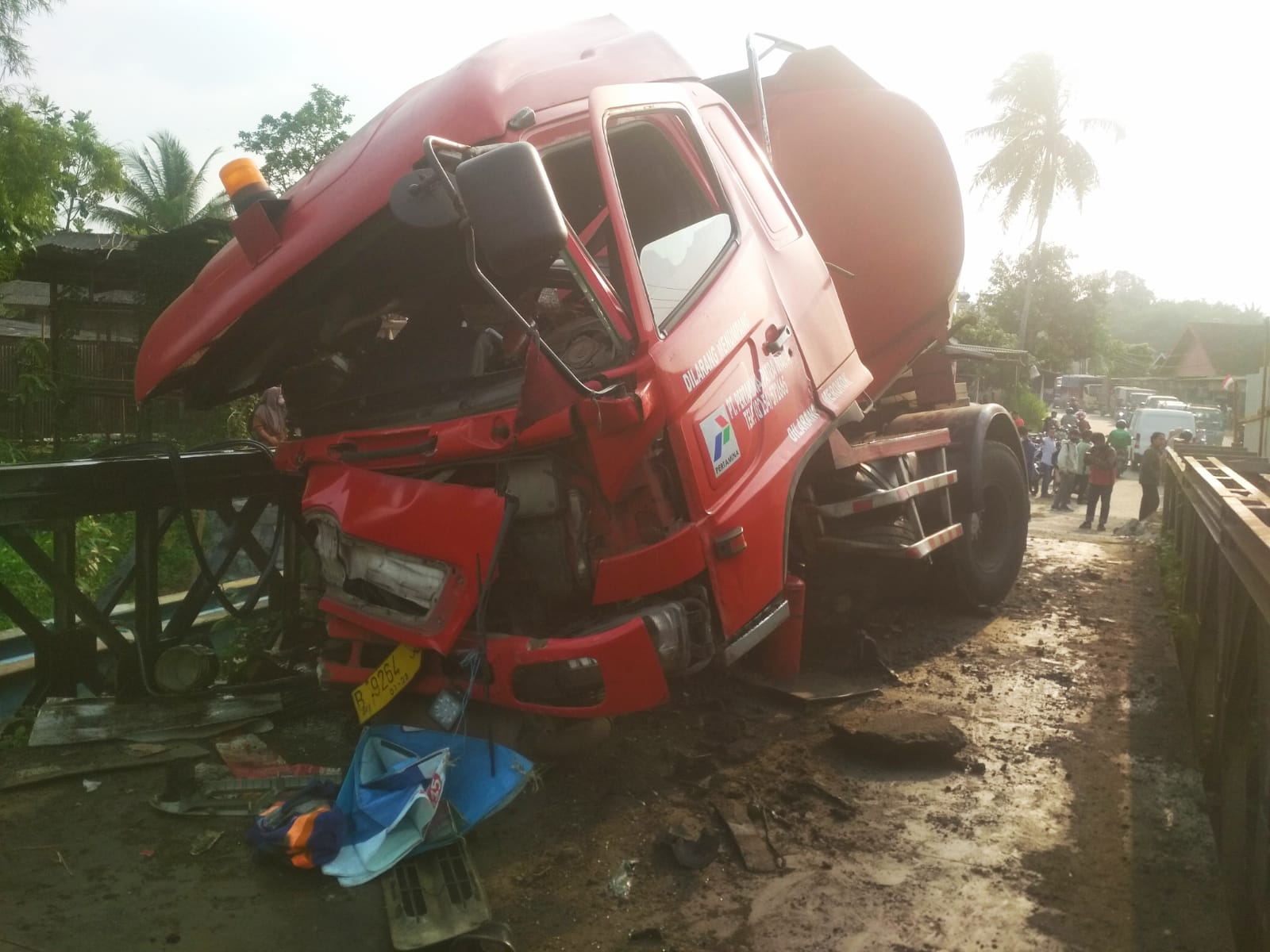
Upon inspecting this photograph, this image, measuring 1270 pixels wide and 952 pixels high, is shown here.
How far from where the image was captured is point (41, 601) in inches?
325

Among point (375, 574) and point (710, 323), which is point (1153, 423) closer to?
point (710, 323)

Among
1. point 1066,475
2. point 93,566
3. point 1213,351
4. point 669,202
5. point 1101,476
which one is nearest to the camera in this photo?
point 669,202

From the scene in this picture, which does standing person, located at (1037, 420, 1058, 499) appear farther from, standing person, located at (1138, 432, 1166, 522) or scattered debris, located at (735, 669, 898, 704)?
scattered debris, located at (735, 669, 898, 704)

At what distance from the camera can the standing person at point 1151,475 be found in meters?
13.0

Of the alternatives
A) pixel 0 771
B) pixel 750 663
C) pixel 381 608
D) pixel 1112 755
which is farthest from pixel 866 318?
pixel 0 771

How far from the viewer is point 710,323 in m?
3.54

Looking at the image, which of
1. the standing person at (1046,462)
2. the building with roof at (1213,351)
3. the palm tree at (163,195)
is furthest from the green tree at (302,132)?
the building with roof at (1213,351)

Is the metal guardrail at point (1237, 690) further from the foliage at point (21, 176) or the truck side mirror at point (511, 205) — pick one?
the foliage at point (21, 176)

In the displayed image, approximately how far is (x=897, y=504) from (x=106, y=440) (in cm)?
1414

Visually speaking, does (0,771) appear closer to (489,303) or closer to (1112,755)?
(489,303)

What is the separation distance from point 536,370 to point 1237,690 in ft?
7.63

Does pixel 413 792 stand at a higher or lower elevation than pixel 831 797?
higher

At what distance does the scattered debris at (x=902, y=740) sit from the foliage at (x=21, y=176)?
14.3 meters

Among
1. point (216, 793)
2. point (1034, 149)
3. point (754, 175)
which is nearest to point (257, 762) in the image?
point (216, 793)
